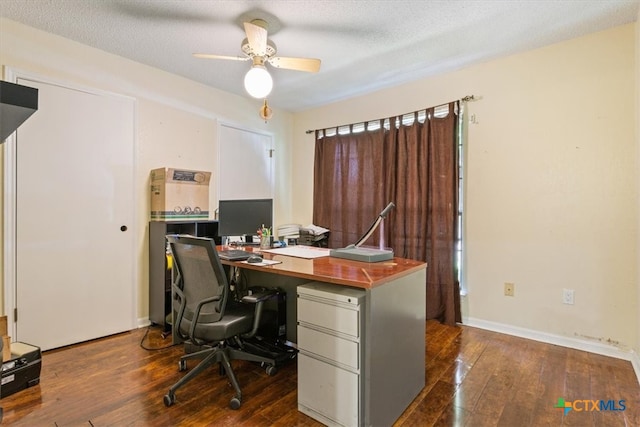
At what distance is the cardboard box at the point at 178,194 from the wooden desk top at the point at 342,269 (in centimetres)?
121

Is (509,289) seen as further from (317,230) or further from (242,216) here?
(242,216)

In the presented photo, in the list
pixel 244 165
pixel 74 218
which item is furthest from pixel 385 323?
pixel 244 165

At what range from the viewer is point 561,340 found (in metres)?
2.64

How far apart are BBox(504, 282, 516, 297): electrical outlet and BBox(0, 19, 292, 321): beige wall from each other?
3.06 metres

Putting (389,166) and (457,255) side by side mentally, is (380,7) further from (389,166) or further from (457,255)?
(457,255)

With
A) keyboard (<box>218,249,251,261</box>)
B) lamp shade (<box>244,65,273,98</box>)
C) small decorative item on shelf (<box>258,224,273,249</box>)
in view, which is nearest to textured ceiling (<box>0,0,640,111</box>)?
lamp shade (<box>244,65,273,98</box>)

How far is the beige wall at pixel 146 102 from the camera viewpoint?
2.48 meters

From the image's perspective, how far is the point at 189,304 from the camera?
197 centimetres

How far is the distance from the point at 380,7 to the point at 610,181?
7.08 ft

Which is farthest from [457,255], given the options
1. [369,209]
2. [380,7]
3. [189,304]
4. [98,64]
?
[98,64]

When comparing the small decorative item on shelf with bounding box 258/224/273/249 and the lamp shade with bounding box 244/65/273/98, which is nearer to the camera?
the lamp shade with bounding box 244/65/273/98

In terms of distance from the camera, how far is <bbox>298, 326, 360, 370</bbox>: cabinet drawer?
155 centimetres

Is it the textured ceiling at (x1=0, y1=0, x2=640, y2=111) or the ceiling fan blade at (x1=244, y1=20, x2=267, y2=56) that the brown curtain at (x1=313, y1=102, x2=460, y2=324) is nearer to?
the textured ceiling at (x1=0, y1=0, x2=640, y2=111)

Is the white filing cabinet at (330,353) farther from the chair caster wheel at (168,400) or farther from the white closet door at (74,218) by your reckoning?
the white closet door at (74,218)
